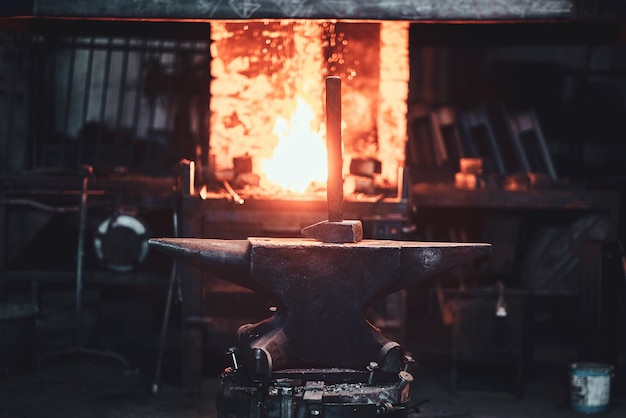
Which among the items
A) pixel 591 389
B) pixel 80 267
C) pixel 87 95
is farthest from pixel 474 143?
pixel 87 95

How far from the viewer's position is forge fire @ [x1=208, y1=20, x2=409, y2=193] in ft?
27.6

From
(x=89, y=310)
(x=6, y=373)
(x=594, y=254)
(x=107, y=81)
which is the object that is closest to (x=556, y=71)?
(x=594, y=254)

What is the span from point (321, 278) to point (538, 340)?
4.91 m

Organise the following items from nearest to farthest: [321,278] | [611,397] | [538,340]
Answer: [321,278] → [611,397] → [538,340]

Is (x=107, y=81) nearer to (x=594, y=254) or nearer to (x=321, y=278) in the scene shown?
(x=594, y=254)

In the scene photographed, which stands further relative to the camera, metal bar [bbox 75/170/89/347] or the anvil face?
metal bar [bbox 75/170/89/347]

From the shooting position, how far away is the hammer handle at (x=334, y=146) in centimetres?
502

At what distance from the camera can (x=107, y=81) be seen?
36.6 feet

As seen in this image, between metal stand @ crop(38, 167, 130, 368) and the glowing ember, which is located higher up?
the glowing ember

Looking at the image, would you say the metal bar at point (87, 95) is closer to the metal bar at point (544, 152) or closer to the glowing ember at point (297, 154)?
the glowing ember at point (297, 154)

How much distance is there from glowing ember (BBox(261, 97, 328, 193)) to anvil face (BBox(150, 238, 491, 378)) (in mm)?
3443

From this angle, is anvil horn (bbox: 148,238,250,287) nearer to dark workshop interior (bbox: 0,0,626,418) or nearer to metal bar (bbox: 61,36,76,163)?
dark workshop interior (bbox: 0,0,626,418)

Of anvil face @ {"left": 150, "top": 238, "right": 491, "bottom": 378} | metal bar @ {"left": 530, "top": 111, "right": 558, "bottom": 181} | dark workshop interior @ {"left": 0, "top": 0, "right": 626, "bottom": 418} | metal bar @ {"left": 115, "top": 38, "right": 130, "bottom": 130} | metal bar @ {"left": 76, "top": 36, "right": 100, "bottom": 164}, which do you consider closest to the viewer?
anvil face @ {"left": 150, "top": 238, "right": 491, "bottom": 378}

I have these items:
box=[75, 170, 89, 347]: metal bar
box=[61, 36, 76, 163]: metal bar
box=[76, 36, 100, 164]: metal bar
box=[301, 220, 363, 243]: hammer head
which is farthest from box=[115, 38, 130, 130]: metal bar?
box=[301, 220, 363, 243]: hammer head
